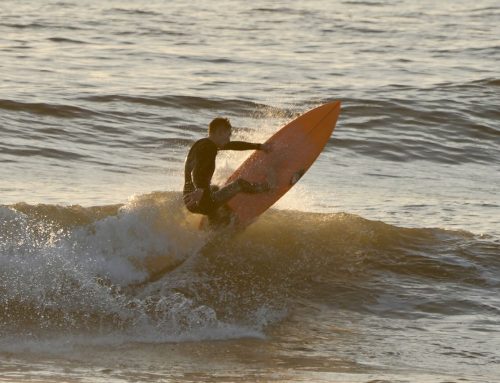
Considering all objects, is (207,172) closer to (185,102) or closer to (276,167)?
(276,167)

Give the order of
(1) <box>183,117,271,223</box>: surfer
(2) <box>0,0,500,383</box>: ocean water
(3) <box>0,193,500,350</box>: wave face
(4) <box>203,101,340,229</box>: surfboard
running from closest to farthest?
1. (2) <box>0,0,500,383</box>: ocean water
2. (3) <box>0,193,500,350</box>: wave face
3. (1) <box>183,117,271,223</box>: surfer
4. (4) <box>203,101,340,229</box>: surfboard

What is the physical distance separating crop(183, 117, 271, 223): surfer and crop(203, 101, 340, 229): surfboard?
2.38 feet

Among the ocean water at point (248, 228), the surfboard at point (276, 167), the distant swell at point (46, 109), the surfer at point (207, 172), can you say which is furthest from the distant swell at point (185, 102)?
the surfer at point (207, 172)

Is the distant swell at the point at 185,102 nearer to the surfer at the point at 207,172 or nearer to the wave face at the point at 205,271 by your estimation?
the wave face at the point at 205,271

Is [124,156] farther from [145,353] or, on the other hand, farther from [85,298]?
[145,353]

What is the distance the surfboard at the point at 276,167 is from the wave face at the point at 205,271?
398mm

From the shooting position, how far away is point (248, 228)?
43.4ft

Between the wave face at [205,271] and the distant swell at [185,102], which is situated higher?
the distant swell at [185,102]

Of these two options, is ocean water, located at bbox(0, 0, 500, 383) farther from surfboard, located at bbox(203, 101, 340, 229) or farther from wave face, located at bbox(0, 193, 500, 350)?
surfboard, located at bbox(203, 101, 340, 229)

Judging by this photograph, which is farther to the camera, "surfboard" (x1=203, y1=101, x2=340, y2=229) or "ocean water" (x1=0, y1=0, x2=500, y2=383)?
"surfboard" (x1=203, y1=101, x2=340, y2=229)

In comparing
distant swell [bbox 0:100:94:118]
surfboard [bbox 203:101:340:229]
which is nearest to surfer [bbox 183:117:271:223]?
surfboard [bbox 203:101:340:229]

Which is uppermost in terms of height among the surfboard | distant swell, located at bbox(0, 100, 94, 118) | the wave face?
distant swell, located at bbox(0, 100, 94, 118)

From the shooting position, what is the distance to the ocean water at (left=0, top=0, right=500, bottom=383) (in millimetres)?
9695

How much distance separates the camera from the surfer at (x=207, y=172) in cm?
1142
